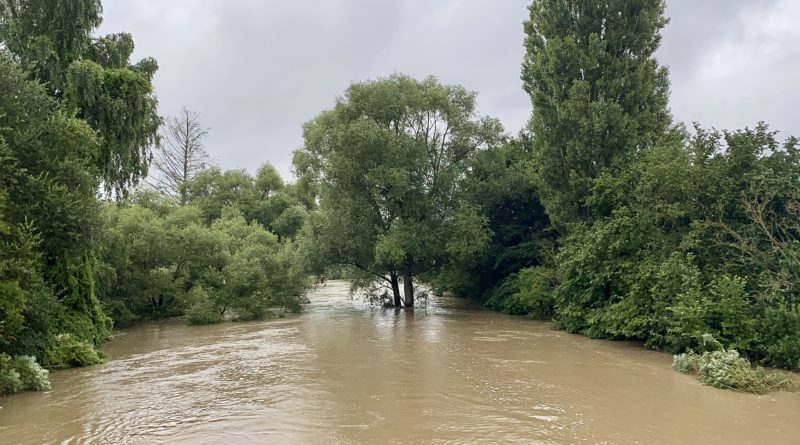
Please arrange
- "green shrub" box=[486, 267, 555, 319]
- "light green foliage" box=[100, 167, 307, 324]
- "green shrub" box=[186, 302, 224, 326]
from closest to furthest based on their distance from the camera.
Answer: "green shrub" box=[486, 267, 555, 319], "light green foliage" box=[100, 167, 307, 324], "green shrub" box=[186, 302, 224, 326]

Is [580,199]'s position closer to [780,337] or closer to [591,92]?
[591,92]

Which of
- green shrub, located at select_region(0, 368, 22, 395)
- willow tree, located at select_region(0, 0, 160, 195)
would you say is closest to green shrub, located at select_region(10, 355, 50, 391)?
green shrub, located at select_region(0, 368, 22, 395)

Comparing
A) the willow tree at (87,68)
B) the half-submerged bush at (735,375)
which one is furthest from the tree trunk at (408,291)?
the half-submerged bush at (735,375)

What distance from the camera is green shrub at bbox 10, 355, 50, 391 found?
10.7 m

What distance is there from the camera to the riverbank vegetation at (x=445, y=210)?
12.9 metres

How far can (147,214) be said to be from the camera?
80.7 feet

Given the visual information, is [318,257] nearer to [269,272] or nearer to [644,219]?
[269,272]

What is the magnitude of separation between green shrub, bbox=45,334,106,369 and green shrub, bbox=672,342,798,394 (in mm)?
14521

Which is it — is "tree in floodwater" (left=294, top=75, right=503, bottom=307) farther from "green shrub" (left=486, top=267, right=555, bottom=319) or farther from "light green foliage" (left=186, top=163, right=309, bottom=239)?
"light green foliage" (left=186, top=163, right=309, bottom=239)

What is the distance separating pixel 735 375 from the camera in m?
10.8

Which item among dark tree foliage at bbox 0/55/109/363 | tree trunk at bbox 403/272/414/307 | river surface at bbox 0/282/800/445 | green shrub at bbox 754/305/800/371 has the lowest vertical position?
river surface at bbox 0/282/800/445

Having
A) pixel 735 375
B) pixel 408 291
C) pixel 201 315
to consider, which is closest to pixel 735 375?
pixel 735 375

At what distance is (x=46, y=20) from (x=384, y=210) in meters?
15.3

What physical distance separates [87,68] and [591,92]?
1739cm
